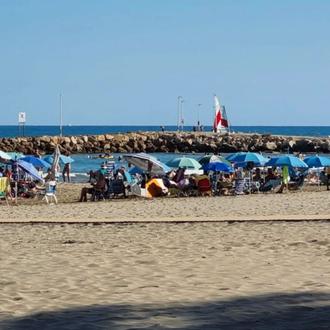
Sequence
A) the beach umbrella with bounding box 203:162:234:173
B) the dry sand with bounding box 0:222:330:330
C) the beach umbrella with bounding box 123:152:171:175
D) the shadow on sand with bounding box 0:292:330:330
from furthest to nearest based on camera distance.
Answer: the beach umbrella with bounding box 203:162:234:173 < the beach umbrella with bounding box 123:152:171:175 < the dry sand with bounding box 0:222:330:330 < the shadow on sand with bounding box 0:292:330:330

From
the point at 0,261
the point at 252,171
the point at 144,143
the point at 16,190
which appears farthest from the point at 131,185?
the point at 144,143

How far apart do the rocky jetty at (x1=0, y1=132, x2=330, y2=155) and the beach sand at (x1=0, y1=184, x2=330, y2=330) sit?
181ft

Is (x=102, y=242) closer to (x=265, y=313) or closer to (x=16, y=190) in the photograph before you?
(x=265, y=313)

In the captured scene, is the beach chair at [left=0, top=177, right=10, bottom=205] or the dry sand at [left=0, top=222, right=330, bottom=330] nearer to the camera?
the dry sand at [left=0, top=222, right=330, bottom=330]

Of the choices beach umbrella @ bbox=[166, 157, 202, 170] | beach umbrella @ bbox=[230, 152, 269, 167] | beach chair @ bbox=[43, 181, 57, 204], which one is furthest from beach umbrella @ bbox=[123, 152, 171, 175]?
beach chair @ bbox=[43, 181, 57, 204]

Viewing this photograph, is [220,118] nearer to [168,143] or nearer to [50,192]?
[168,143]

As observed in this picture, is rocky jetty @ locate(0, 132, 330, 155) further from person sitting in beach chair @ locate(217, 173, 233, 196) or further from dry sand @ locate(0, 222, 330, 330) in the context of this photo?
dry sand @ locate(0, 222, 330, 330)

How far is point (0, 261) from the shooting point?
9625 mm

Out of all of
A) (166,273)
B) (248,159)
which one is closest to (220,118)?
(248,159)

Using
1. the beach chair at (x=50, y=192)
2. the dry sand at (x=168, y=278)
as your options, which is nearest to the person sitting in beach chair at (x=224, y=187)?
the beach chair at (x=50, y=192)

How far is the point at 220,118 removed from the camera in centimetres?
7512

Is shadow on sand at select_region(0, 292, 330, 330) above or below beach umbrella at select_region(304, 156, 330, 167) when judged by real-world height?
Result: below

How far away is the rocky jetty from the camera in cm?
7081

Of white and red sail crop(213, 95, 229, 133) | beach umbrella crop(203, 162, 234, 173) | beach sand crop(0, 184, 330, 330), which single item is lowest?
beach sand crop(0, 184, 330, 330)
